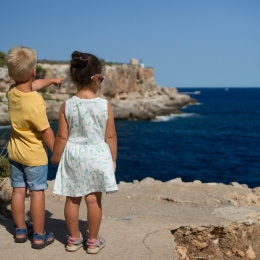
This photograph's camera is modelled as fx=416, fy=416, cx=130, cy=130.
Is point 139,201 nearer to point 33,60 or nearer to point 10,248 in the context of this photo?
point 10,248

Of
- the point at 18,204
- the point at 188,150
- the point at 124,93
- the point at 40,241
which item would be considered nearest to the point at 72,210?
the point at 40,241

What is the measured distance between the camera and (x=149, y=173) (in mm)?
22750

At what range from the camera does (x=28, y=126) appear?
441 centimetres

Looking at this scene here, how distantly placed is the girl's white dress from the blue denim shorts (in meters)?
0.30

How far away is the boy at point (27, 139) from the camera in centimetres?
431

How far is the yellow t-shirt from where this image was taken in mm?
4332

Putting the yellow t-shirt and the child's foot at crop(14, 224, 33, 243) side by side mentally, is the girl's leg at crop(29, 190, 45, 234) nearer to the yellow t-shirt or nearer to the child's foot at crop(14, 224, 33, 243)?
the child's foot at crop(14, 224, 33, 243)

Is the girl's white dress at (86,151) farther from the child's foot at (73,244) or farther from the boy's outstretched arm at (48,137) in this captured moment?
the child's foot at (73,244)

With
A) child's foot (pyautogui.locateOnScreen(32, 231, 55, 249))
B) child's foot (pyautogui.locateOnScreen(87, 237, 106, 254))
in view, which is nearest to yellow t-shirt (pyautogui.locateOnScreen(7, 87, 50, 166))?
child's foot (pyautogui.locateOnScreen(32, 231, 55, 249))

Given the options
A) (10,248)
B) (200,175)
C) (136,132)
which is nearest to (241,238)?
(10,248)

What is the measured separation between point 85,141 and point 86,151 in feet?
0.34

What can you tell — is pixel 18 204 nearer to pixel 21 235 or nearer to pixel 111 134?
pixel 21 235

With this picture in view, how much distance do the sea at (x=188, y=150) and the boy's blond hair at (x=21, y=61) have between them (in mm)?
7425

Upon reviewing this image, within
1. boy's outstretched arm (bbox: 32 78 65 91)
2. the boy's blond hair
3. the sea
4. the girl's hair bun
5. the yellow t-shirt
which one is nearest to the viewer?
the girl's hair bun
